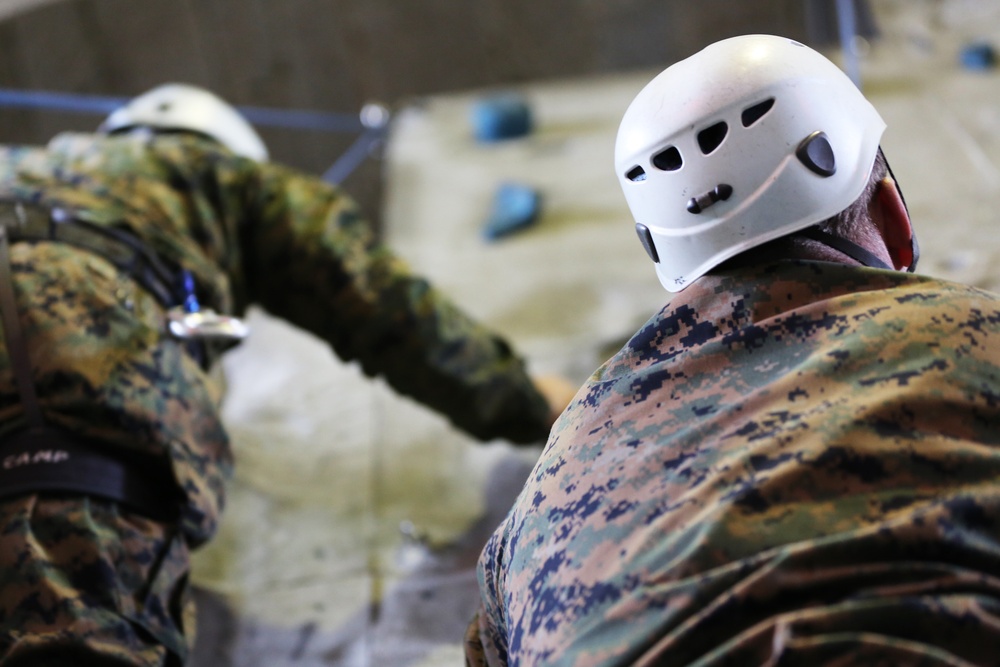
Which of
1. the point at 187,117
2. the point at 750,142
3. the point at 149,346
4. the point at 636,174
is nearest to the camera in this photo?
the point at 750,142

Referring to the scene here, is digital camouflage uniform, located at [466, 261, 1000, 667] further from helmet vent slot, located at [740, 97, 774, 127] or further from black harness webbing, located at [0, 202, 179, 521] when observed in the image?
black harness webbing, located at [0, 202, 179, 521]

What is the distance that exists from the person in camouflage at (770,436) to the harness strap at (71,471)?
0.77 metres

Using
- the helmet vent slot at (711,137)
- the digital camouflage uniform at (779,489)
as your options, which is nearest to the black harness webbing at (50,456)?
the digital camouflage uniform at (779,489)

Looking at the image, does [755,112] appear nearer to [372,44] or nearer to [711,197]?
[711,197]

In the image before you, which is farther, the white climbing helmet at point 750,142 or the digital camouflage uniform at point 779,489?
the white climbing helmet at point 750,142

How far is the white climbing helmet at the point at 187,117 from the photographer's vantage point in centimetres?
283

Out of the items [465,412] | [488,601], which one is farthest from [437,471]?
[488,601]

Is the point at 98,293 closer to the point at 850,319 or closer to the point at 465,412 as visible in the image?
the point at 465,412

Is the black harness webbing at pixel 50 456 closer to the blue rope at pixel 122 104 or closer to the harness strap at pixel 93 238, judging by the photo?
the harness strap at pixel 93 238

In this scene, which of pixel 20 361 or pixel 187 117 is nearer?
pixel 20 361

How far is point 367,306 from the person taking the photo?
2562 mm

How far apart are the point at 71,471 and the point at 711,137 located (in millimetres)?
1276

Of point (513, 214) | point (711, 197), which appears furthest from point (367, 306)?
point (513, 214)

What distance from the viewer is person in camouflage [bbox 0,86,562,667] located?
177 cm
